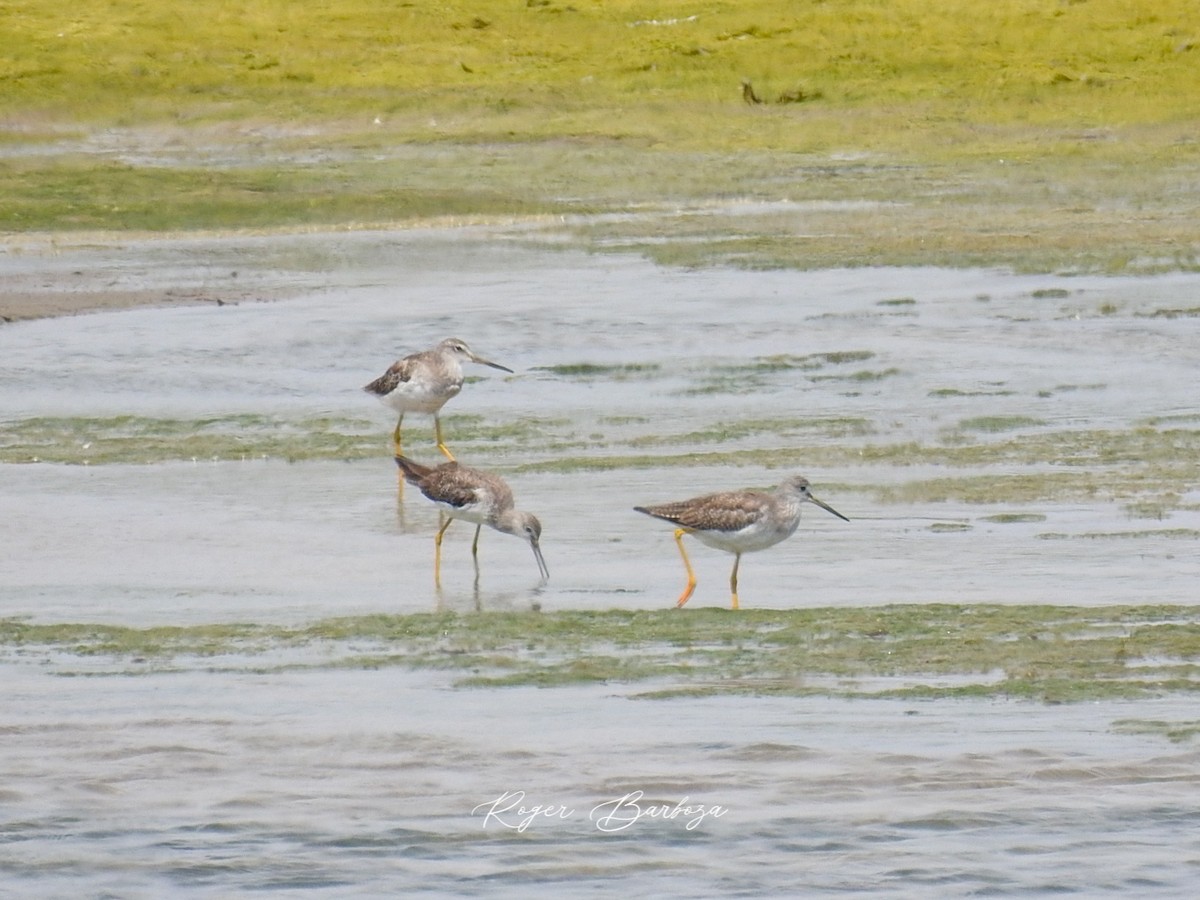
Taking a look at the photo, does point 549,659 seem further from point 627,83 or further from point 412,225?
point 627,83

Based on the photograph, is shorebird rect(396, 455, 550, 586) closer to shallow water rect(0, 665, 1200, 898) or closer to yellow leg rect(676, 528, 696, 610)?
yellow leg rect(676, 528, 696, 610)

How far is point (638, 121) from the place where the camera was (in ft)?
→ 115

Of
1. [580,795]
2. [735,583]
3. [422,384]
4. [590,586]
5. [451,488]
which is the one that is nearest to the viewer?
[580,795]

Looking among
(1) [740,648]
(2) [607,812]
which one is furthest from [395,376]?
(2) [607,812]

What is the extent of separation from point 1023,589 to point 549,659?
2.12 metres

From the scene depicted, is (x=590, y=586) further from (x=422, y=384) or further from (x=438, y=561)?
(x=422, y=384)

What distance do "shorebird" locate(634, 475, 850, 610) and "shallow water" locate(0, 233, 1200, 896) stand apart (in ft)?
0.75

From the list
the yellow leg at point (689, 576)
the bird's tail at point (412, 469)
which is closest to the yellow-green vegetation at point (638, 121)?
the bird's tail at point (412, 469)

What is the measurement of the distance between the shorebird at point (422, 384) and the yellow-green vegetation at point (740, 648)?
4650 mm

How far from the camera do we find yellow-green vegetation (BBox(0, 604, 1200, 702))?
8.91 meters

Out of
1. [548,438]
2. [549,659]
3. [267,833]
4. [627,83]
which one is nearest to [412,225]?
[627,83]

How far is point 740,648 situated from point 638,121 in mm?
26126

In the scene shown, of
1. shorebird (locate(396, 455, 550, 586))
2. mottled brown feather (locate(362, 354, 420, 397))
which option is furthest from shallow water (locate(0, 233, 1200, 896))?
mottled brown feather (locate(362, 354, 420, 397))

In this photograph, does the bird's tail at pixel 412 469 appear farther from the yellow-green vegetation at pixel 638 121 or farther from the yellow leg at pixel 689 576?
the yellow-green vegetation at pixel 638 121
